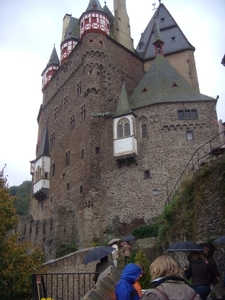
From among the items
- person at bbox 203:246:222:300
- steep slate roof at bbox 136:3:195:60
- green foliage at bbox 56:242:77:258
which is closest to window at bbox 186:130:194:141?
green foliage at bbox 56:242:77:258

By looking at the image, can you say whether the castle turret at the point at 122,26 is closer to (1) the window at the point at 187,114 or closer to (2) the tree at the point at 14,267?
(1) the window at the point at 187,114

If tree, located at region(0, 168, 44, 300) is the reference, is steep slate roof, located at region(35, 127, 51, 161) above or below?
above

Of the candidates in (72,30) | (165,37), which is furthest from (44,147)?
(165,37)

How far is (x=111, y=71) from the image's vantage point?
36.4 meters

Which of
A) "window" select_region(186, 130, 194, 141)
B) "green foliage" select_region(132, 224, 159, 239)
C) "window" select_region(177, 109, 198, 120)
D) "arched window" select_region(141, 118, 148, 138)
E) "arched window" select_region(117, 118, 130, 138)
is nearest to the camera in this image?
"green foliage" select_region(132, 224, 159, 239)

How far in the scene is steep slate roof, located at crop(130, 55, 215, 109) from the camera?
105 feet

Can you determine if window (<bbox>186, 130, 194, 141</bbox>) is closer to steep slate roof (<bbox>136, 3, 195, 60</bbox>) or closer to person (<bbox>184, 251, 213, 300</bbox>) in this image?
steep slate roof (<bbox>136, 3, 195, 60</bbox>)

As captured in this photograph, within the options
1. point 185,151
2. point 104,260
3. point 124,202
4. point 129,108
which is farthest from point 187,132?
point 104,260

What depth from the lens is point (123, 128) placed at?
32.1 metres

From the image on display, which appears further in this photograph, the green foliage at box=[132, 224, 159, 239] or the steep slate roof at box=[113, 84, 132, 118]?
the steep slate roof at box=[113, 84, 132, 118]

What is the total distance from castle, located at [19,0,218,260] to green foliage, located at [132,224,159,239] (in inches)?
61.2

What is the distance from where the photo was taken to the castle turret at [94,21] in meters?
37.8

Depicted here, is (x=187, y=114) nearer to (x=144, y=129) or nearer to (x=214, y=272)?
(x=144, y=129)

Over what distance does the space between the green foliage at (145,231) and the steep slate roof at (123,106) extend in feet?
33.9
